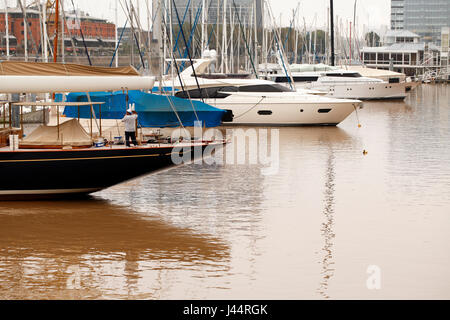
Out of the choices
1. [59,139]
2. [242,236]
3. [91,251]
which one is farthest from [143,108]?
[91,251]

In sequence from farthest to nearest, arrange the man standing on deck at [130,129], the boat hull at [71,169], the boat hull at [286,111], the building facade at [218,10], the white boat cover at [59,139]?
the building facade at [218,10] < the boat hull at [286,111] < the man standing on deck at [130,129] < the white boat cover at [59,139] < the boat hull at [71,169]

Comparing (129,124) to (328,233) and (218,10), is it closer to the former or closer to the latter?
(328,233)

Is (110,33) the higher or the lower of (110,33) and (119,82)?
the higher

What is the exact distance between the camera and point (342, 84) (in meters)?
59.0

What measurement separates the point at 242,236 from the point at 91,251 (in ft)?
9.94

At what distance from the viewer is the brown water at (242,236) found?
12992 millimetres

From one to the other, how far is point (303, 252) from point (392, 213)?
4189 millimetres

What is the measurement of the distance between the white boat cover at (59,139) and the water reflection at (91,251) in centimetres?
145

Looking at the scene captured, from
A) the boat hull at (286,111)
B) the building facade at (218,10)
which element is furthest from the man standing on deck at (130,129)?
the building facade at (218,10)

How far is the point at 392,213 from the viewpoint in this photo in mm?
18469

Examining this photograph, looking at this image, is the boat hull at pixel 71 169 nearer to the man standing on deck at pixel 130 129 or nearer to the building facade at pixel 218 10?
the man standing on deck at pixel 130 129

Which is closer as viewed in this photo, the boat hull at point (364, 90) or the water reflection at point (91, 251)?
the water reflection at point (91, 251)
